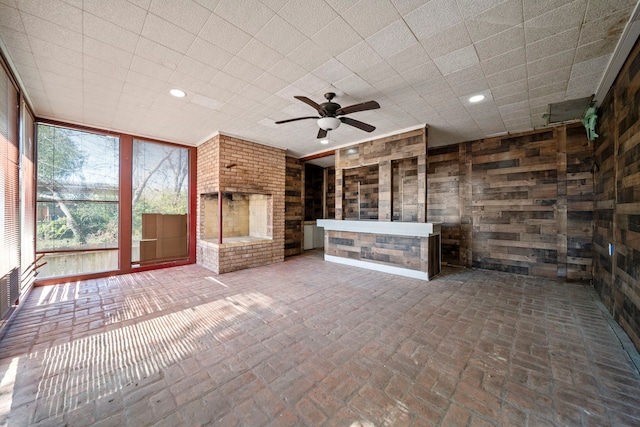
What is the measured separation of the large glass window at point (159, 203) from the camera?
5.30 meters

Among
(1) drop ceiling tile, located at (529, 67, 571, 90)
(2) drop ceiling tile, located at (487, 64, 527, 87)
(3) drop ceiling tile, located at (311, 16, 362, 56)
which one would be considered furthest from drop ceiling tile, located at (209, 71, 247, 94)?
(1) drop ceiling tile, located at (529, 67, 571, 90)

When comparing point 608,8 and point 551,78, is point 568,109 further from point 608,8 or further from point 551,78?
point 608,8

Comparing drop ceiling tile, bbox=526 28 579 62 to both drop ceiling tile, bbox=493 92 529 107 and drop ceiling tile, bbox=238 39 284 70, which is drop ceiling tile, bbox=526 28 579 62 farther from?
drop ceiling tile, bbox=238 39 284 70

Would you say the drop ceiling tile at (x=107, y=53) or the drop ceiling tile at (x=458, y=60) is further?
the drop ceiling tile at (x=458, y=60)

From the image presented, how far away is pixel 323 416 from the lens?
5.10ft

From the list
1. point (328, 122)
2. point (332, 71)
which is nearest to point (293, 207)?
point (328, 122)

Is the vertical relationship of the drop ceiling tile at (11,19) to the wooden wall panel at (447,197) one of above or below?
above

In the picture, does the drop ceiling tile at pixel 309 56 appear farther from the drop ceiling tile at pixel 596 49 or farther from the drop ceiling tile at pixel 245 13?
the drop ceiling tile at pixel 596 49

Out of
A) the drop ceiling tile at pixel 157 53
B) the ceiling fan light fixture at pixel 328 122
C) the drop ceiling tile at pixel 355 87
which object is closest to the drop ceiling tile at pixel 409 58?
the drop ceiling tile at pixel 355 87

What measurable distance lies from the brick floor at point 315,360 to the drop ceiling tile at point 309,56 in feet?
10.1

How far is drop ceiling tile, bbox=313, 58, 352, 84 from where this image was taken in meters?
2.72

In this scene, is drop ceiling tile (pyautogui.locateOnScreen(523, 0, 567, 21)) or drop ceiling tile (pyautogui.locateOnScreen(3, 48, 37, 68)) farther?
drop ceiling tile (pyautogui.locateOnScreen(3, 48, 37, 68))

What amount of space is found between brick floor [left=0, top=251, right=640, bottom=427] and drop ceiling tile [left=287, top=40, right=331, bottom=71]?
10.1ft

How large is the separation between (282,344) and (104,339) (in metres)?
1.92
